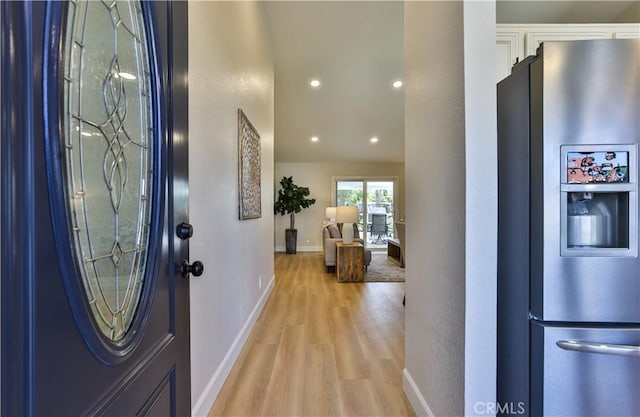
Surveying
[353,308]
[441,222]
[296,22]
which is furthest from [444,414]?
[296,22]

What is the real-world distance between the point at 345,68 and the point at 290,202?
381cm

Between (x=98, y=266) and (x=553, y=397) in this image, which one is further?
(x=553, y=397)

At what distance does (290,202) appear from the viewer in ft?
25.2

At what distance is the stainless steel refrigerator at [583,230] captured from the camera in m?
1.00

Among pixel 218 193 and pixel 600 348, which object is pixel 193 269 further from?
pixel 600 348

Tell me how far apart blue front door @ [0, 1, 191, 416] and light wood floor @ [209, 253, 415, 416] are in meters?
0.88

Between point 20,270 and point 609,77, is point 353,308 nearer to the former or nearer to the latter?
point 609,77

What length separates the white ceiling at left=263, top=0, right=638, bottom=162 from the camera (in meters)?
2.41

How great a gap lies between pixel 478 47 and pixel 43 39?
1.26 metres

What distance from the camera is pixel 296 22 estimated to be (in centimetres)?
370

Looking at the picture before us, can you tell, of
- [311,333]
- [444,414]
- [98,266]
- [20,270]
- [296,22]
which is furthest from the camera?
[296,22]

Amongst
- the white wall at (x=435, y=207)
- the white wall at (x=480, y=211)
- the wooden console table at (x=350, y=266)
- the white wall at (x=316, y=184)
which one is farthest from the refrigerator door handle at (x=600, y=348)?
the white wall at (x=316, y=184)

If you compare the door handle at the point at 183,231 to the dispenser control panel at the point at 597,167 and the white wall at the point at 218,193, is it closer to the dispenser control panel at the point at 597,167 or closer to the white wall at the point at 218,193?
the white wall at the point at 218,193

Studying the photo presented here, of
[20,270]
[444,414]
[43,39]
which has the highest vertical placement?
[43,39]
